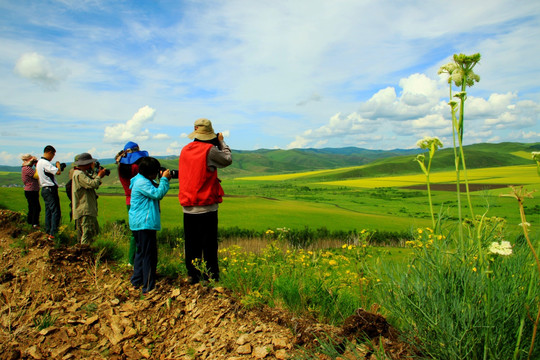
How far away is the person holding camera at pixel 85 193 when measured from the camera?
733 cm

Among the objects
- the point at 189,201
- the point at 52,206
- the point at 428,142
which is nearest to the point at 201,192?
the point at 189,201

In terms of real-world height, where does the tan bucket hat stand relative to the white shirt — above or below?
above

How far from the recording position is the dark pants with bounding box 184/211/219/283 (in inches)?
206

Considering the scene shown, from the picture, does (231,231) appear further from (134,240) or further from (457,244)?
(457,244)

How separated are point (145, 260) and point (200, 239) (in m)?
1.02

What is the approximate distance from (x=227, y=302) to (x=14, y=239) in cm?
695

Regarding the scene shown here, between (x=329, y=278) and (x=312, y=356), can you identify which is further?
(x=329, y=278)

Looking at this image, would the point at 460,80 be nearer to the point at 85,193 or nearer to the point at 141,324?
the point at 141,324

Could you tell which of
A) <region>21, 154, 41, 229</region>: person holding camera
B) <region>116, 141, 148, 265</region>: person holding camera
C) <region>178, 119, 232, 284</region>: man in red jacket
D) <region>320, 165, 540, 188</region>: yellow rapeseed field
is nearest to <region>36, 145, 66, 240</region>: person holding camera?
<region>21, 154, 41, 229</region>: person holding camera

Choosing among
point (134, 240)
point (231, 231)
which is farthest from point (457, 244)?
point (231, 231)

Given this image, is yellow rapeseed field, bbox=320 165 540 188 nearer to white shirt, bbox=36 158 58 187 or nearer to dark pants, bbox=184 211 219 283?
dark pants, bbox=184 211 219 283

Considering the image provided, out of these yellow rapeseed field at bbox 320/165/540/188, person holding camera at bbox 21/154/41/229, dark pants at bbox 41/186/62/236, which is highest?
person holding camera at bbox 21/154/41/229

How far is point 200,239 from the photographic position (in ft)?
17.3

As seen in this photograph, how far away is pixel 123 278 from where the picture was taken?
235 inches
